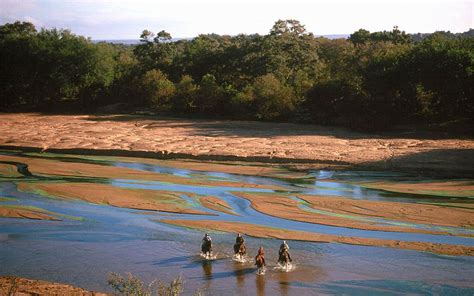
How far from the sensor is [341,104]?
46500mm

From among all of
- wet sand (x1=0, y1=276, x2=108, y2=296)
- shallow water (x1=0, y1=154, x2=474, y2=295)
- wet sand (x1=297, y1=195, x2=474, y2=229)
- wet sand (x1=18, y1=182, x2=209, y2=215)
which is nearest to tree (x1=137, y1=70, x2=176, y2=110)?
wet sand (x1=18, y1=182, x2=209, y2=215)

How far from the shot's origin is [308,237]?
19.7m

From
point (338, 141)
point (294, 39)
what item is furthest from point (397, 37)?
point (338, 141)

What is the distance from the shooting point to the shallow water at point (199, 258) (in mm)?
15648

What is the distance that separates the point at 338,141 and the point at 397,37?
32.0 m

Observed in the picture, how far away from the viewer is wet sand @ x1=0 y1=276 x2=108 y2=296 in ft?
47.9

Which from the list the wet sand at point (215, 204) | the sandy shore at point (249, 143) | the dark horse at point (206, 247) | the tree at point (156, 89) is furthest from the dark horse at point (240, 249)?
the tree at point (156, 89)

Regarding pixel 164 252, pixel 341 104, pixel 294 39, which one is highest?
pixel 294 39

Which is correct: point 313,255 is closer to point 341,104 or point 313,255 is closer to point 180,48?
point 341,104

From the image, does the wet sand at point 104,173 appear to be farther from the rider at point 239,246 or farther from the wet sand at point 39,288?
the wet sand at point 39,288

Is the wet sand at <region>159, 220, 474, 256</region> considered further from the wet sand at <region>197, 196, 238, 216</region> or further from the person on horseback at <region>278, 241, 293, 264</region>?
the person on horseback at <region>278, 241, 293, 264</region>

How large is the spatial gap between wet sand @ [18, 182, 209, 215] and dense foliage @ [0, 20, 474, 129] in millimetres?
22927

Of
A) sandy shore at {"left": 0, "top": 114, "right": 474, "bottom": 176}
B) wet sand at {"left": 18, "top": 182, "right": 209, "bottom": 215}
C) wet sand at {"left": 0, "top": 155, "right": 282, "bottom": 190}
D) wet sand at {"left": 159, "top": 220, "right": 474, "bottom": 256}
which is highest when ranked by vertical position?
sandy shore at {"left": 0, "top": 114, "right": 474, "bottom": 176}

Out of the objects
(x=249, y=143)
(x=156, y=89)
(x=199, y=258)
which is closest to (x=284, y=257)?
(x=199, y=258)
